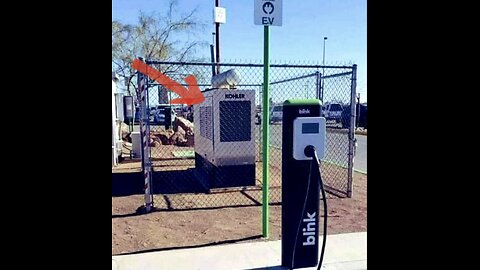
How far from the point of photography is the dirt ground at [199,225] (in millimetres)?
4379

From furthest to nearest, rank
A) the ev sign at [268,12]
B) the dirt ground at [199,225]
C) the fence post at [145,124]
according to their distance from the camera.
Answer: the fence post at [145,124]
the dirt ground at [199,225]
the ev sign at [268,12]

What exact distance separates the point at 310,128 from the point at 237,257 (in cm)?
153

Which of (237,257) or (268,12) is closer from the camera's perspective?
(237,257)

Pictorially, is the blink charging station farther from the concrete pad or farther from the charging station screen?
the concrete pad

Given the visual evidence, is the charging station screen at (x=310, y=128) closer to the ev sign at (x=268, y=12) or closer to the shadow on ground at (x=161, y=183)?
the ev sign at (x=268, y=12)

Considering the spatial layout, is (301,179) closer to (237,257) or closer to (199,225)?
(237,257)

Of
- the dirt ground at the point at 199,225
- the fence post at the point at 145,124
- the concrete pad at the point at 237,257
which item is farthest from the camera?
the fence post at the point at 145,124

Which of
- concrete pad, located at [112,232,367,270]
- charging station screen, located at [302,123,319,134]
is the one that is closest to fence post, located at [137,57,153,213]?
concrete pad, located at [112,232,367,270]

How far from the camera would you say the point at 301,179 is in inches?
136

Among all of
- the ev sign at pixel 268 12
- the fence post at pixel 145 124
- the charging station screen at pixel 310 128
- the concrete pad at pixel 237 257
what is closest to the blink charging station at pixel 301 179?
the charging station screen at pixel 310 128

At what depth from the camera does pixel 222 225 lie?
5.00 m

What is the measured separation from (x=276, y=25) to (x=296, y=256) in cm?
237

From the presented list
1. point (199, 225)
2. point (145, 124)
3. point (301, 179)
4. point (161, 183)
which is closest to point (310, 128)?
point (301, 179)

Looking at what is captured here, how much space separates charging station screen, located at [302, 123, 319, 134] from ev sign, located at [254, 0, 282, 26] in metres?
1.36
